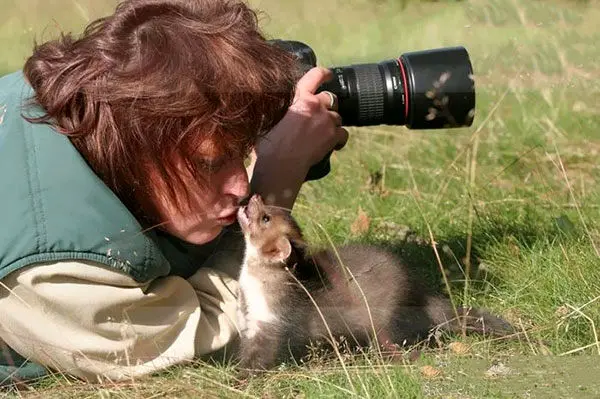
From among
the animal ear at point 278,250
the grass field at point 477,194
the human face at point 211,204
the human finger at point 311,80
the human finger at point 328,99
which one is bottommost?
the grass field at point 477,194

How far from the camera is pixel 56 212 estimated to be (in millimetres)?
2412

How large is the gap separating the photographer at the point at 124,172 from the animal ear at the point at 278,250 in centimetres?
18

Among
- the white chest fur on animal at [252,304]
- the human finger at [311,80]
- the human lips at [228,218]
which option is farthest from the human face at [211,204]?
the human finger at [311,80]

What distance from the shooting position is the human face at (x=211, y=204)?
2.56 m

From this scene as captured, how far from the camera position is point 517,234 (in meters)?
3.42

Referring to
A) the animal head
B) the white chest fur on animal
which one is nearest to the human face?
the animal head

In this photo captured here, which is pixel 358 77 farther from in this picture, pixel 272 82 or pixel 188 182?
pixel 188 182

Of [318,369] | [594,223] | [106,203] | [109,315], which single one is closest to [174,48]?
[106,203]

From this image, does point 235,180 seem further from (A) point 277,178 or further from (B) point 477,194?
(B) point 477,194

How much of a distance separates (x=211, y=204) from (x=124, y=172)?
0.75 feet

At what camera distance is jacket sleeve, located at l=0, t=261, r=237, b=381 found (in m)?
2.45

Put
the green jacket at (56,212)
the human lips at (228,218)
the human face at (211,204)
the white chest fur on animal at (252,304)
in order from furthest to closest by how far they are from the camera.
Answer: the white chest fur on animal at (252,304) → the human lips at (228,218) → the human face at (211,204) → the green jacket at (56,212)

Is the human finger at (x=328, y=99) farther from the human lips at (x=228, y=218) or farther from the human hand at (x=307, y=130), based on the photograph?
the human lips at (x=228, y=218)

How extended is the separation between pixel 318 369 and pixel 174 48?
833mm
